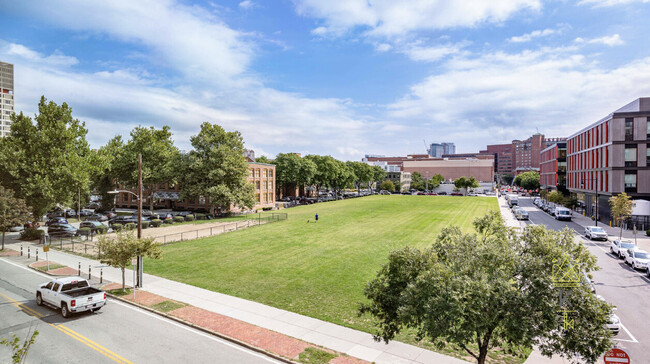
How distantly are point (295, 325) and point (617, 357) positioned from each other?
11.8m

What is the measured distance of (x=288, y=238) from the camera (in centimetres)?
3894

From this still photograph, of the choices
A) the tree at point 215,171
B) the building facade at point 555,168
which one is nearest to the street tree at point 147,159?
the tree at point 215,171

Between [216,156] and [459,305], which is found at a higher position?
[216,156]

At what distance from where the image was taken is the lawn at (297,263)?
63.8ft

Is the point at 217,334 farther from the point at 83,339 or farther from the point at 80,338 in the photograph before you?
the point at 80,338

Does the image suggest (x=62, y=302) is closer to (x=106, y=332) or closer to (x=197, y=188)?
(x=106, y=332)

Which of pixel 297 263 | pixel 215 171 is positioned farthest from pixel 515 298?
pixel 215 171

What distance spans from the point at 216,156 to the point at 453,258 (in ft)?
172

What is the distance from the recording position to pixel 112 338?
1459 centimetres

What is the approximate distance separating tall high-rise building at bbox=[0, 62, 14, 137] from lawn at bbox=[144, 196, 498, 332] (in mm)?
164474

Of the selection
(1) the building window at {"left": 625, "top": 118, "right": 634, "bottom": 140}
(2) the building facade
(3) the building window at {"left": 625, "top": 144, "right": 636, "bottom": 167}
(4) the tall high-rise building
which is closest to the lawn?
(3) the building window at {"left": 625, "top": 144, "right": 636, "bottom": 167}

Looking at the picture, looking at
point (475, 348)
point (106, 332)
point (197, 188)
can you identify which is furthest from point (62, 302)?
point (197, 188)

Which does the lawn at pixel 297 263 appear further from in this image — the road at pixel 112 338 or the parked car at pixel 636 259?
the parked car at pixel 636 259

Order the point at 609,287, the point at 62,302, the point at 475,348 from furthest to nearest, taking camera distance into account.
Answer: the point at 609,287 < the point at 62,302 < the point at 475,348
